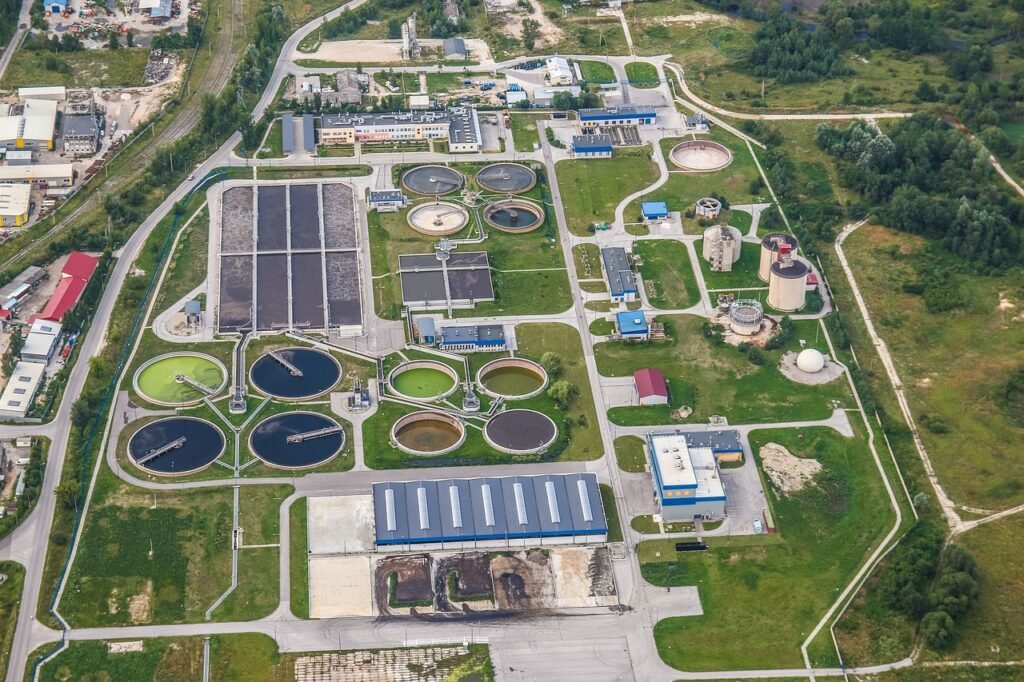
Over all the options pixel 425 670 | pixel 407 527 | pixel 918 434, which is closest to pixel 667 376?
pixel 918 434

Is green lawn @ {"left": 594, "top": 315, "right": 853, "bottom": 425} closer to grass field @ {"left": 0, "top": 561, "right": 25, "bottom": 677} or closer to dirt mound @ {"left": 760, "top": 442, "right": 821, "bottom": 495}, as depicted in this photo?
dirt mound @ {"left": 760, "top": 442, "right": 821, "bottom": 495}

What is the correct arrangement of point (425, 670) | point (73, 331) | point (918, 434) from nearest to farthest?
point (425, 670)
point (918, 434)
point (73, 331)

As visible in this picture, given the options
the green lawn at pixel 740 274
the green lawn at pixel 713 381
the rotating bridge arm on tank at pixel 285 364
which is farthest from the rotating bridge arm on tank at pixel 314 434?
the green lawn at pixel 740 274

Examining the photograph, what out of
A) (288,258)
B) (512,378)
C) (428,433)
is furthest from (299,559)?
(288,258)

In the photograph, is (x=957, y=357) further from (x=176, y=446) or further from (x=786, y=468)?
(x=176, y=446)

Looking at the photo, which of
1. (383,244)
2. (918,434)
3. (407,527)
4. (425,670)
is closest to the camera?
(425,670)

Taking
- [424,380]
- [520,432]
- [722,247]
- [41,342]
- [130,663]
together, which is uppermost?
[41,342]

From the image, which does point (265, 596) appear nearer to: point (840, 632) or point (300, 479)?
point (300, 479)
